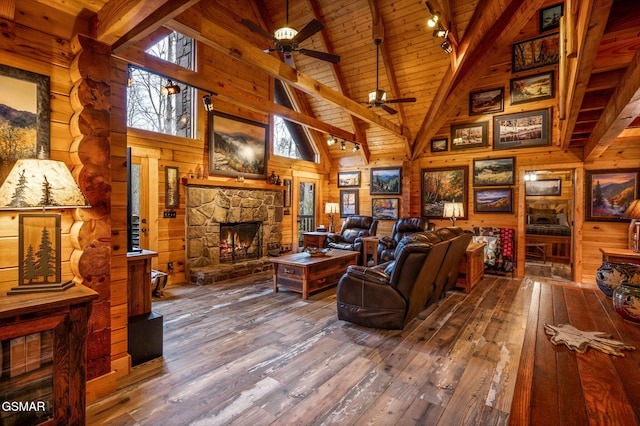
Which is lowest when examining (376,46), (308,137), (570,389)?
(570,389)

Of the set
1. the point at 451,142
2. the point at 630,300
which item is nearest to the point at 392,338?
the point at 630,300

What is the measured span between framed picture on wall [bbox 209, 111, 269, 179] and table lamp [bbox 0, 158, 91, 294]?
4380 millimetres

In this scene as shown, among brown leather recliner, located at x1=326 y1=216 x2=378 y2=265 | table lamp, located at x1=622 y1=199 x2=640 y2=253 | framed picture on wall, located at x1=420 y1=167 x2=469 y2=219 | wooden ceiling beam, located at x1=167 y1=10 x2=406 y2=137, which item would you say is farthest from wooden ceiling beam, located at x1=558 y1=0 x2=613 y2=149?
brown leather recliner, located at x1=326 y1=216 x2=378 y2=265

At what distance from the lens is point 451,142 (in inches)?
285

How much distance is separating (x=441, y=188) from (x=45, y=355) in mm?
7300

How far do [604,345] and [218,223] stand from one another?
5571mm

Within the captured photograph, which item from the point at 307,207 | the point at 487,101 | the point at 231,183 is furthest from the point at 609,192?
the point at 231,183

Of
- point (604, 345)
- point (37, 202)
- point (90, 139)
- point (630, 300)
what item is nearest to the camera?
point (37, 202)

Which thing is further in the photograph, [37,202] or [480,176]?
[480,176]

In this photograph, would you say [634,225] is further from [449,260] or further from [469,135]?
[449,260]

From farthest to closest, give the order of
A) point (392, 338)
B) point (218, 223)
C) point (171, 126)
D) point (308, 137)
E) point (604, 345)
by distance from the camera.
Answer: point (308, 137) < point (218, 223) < point (171, 126) < point (392, 338) < point (604, 345)

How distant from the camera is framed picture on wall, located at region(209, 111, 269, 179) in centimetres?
601

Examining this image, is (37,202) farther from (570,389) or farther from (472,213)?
(472,213)

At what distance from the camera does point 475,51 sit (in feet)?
18.1
